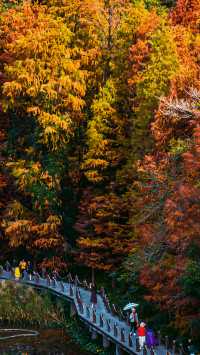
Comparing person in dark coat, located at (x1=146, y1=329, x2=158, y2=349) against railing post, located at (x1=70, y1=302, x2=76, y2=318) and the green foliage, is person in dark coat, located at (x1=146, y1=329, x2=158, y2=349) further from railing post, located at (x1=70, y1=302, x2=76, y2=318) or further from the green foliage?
the green foliage

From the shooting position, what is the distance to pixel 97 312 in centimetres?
3462

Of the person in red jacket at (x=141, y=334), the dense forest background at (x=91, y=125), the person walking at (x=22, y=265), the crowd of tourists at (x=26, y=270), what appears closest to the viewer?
the person in red jacket at (x=141, y=334)

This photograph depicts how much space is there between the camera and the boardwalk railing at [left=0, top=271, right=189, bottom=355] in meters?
28.4

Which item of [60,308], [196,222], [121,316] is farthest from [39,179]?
[196,222]

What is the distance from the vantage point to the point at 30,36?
44188mm

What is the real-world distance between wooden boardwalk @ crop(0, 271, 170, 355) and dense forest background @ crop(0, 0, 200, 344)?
1600 mm

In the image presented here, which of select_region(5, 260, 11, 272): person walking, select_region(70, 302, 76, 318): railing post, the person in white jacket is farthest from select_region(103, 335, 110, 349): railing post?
select_region(5, 260, 11, 272): person walking

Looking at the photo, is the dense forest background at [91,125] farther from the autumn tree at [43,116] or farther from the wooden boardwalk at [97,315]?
the wooden boardwalk at [97,315]

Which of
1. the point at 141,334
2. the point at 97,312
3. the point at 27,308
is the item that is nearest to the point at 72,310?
the point at 27,308

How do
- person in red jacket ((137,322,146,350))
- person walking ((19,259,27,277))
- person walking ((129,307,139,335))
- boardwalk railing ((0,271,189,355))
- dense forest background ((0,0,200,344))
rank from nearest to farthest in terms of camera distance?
person in red jacket ((137,322,146,350)) < boardwalk railing ((0,271,189,355)) < person walking ((129,307,139,335)) < dense forest background ((0,0,200,344)) < person walking ((19,259,27,277))

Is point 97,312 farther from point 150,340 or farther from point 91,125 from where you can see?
point 91,125

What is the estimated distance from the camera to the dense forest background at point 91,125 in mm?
34438

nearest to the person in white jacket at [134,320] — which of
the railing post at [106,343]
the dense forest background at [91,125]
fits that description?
the dense forest background at [91,125]

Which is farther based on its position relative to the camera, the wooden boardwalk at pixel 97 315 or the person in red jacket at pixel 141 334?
the wooden boardwalk at pixel 97 315
